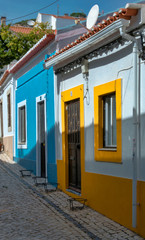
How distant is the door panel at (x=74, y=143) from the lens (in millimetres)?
8610

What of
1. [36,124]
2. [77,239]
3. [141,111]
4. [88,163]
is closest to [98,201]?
[88,163]

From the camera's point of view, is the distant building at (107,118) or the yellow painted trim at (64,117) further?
the yellow painted trim at (64,117)

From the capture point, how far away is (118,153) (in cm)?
650

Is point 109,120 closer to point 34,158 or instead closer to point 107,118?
point 107,118

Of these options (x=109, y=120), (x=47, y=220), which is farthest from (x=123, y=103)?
(x=47, y=220)

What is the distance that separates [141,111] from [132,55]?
102 cm

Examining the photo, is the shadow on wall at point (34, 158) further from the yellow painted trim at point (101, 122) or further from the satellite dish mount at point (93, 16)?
the satellite dish mount at point (93, 16)

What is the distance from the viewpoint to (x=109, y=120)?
23.4 feet

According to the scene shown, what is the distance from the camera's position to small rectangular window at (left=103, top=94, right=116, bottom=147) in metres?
6.98

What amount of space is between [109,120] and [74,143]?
191 cm

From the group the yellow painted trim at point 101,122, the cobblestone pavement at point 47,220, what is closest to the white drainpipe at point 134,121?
the cobblestone pavement at point 47,220

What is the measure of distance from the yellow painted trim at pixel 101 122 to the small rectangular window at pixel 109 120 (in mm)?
92

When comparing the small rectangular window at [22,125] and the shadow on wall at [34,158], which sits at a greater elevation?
the small rectangular window at [22,125]

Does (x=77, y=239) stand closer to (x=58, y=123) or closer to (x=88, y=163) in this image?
(x=88, y=163)
